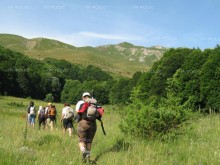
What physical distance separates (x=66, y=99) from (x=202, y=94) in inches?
3975

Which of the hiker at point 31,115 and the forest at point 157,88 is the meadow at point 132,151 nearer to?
the forest at point 157,88

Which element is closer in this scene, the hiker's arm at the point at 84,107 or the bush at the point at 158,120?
the hiker's arm at the point at 84,107

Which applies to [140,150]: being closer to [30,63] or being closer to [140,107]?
[140,107]

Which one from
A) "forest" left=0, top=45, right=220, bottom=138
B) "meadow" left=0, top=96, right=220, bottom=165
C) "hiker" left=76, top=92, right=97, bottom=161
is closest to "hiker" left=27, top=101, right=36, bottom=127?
"forest" left=0, top=45, right=220, bottom=138

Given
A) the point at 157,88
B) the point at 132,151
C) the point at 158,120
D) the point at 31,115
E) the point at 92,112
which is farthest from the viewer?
the point at 157,88

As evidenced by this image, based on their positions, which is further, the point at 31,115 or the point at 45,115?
the point at 31,115

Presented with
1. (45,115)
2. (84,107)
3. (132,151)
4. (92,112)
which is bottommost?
(45,115)

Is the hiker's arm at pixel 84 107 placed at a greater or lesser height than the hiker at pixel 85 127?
greater

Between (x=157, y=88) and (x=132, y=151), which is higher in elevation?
(x=157, y=88)

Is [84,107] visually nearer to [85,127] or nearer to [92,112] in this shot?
[92,112]

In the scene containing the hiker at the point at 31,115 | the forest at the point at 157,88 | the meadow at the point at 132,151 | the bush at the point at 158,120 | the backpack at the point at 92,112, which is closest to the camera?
the meadow at the point at 132,151

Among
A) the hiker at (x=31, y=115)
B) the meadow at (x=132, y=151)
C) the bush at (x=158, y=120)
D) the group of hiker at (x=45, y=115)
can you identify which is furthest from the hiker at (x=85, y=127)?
the hiker at (x=31, y=115)

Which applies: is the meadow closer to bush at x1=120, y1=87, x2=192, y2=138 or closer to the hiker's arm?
bush at x1=120, y1=87, x2=192, y2=138

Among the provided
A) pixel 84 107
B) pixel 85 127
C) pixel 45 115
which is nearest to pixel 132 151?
pixel 85 127
